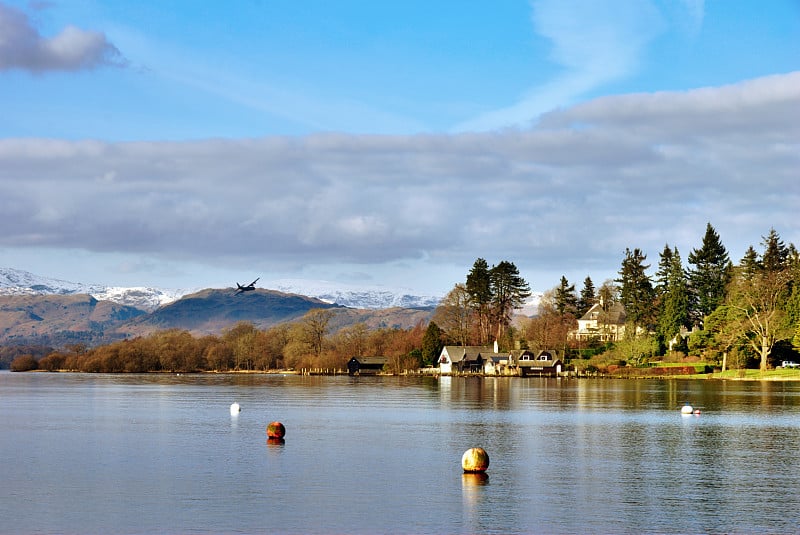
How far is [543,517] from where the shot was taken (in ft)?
92.0

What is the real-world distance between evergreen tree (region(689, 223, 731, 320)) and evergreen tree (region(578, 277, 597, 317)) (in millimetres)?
31887

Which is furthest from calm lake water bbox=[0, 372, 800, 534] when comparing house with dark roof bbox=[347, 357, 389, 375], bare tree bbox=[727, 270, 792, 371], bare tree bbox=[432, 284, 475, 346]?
house with dark roof bbox=[347, 357, 389, 375]

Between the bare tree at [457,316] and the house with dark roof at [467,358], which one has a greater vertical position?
the bare tree at [457,316]

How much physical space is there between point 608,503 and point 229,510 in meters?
12.0

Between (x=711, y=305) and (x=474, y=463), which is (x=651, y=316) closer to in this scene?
(x=711, y=305)

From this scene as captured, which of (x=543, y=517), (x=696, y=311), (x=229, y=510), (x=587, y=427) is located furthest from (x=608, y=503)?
(x=696, y=311)

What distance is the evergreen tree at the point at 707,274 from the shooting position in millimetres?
→ 151125

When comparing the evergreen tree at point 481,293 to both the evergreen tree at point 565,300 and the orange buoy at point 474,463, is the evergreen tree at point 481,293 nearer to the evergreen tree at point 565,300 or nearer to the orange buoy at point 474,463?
the evergreen tree at point 565,300

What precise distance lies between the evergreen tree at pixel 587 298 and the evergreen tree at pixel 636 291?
19623mm

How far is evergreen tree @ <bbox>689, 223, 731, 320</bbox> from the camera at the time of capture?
5950 inches

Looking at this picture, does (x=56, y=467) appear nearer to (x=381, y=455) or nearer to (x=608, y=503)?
(x=381, y=455)

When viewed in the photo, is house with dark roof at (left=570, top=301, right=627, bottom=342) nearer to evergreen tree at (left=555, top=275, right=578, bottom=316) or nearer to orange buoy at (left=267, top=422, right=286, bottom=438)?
evergreen tree at (left=555, top=275, right=578, bottom=316)

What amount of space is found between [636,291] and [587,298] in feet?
94.6

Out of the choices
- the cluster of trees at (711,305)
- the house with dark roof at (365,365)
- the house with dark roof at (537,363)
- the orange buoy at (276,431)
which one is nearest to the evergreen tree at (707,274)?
the cluster of trees at (711,305)
